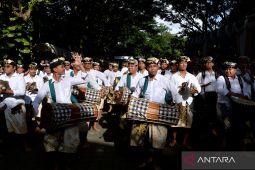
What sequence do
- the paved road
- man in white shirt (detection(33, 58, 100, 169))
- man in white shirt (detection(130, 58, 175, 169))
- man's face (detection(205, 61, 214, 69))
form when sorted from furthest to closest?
man's face (detection(205, 61, 214, 69)), the paved road, man in white shirt (detection(130, 58, 175, 169)), man in white shirt (detection(33, 58, 100, 169))

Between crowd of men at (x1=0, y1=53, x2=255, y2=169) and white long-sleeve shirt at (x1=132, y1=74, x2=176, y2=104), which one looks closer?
crowd of men at (x1=0, y1=53, x2=255, y2=169)

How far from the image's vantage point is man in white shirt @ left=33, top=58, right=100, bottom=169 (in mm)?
6270

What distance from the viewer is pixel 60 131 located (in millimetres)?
6293

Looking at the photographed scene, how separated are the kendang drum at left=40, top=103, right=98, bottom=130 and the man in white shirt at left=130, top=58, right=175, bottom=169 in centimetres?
91

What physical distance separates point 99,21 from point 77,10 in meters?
2.38

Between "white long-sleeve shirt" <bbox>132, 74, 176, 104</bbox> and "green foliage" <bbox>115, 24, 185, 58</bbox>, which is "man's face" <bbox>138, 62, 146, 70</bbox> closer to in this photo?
"white long-sleeve shirt" <bbox>132, 74, 176, 104</bbox>

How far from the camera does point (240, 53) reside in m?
15.8

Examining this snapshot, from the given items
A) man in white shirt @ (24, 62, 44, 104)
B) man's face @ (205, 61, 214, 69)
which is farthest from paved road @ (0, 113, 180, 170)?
man's face @ (205, 61, 214, 69)

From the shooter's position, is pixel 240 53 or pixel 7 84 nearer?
pixel 7 84

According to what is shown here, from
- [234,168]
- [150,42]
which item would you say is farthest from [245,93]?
[150,42]

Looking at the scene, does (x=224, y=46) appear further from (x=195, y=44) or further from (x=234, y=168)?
(x=234, y=168)

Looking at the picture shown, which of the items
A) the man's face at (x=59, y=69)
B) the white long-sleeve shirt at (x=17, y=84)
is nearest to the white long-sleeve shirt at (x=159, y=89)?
the man's face at (x=59, y=69)

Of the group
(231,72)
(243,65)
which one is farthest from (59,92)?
(243,65)

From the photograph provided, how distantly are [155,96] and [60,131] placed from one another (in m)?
1.63
